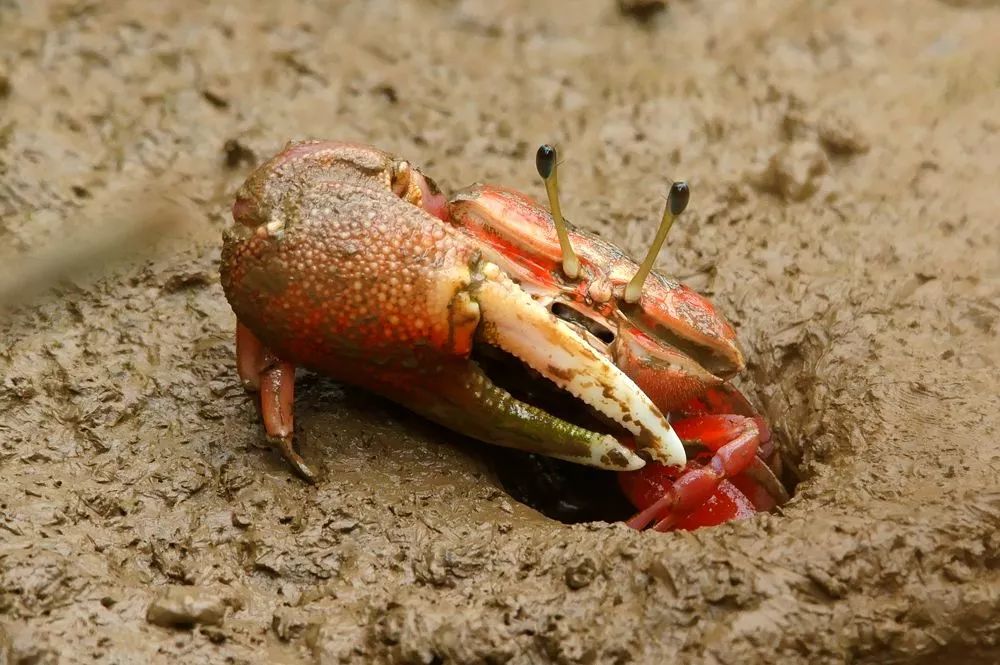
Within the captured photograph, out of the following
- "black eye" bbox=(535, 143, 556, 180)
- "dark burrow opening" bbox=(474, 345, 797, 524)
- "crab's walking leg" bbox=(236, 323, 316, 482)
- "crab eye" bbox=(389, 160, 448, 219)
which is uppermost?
"black eye" bbox=(535, 143, 556, 180)

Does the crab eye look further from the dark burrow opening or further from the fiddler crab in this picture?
the dark burrow opening

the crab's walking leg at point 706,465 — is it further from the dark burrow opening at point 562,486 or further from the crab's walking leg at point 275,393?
the crab's walking leg at point 275,393

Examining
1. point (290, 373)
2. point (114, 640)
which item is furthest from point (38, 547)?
point (290, 373)

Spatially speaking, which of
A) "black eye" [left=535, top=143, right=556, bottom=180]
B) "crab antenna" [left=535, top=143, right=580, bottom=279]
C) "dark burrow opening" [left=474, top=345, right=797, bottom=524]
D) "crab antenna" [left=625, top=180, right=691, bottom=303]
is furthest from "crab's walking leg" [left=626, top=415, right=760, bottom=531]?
"black eye" [left=535, top=143, right=556, bottom=180]

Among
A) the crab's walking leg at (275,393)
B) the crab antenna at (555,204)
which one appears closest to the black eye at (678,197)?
the crab antenna at (555,204)

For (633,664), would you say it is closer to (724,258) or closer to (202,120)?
(724,258)
